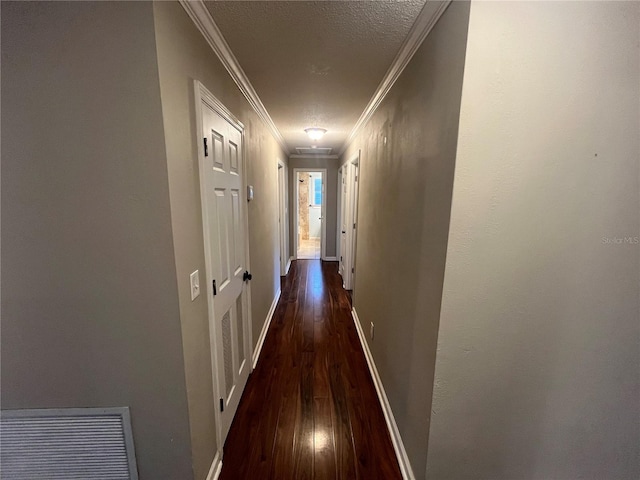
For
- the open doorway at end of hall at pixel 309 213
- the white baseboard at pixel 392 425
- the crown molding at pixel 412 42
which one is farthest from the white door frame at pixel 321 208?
the white baseboard at pixel 392 425

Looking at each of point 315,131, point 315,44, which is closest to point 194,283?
point 315,44

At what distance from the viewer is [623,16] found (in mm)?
883

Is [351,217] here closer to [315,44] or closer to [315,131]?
[315,131]

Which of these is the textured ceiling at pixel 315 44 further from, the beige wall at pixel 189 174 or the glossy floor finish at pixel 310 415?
the glossy floor finish at pixel 310 415

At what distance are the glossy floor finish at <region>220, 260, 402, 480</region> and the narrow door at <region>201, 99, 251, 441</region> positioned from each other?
0.62 feet

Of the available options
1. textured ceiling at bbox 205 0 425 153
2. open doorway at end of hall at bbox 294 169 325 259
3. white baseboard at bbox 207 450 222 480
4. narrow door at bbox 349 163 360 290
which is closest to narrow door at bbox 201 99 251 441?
white baseboard at bbox 207 450 222 480

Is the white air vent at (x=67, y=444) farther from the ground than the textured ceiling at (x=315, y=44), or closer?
closer

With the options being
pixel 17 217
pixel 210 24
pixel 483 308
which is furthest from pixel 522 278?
pixel 17 217

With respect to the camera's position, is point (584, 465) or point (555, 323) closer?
point (555, 323)

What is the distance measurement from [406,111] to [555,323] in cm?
123

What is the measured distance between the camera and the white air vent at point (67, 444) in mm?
1087

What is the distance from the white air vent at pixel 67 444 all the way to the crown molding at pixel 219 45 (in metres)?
1.69

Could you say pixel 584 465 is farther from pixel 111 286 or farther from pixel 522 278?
pixel 111 286

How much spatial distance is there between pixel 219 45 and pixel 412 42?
0.98 metres
